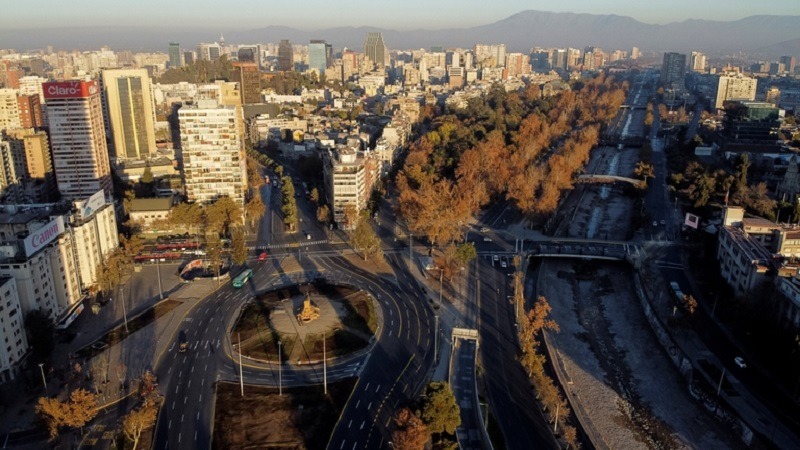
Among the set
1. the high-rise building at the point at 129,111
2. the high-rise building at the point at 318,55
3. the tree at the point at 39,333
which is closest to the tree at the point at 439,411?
the tree at the point at 39,333

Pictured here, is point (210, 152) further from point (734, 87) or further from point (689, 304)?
point (734, 87)

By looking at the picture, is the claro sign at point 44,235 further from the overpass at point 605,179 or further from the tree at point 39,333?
the overpass at point 605,179

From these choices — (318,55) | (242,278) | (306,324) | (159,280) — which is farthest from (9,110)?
(318,55)

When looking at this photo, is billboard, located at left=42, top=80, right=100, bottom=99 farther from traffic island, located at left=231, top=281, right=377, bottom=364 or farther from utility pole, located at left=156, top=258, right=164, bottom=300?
traffic island, located at left=231, top=281, right=377, bottom=364

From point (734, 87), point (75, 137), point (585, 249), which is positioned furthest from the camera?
point (734, 87)

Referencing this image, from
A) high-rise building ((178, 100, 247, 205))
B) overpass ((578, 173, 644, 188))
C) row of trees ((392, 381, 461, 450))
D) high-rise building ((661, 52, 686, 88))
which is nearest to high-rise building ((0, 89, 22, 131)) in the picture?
high-rise building ((178, 100, 247, 205))

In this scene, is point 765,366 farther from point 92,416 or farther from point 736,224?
point 92,416

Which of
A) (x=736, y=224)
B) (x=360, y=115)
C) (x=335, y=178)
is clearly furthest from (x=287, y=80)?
(x=736, y=224)
